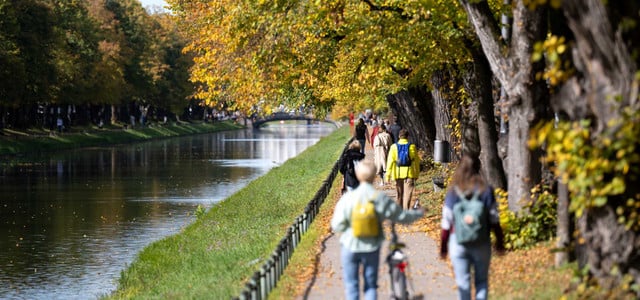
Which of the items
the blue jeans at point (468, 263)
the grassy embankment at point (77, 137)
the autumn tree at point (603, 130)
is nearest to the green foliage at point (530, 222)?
the autumn tree at point (603, 130)

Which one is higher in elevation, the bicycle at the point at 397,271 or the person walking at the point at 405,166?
the person walking at the point at 405,166

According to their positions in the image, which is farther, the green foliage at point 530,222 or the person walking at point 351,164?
the person walking at point 351,164

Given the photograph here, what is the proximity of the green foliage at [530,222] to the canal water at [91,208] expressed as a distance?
8778mm

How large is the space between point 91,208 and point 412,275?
75.3 feet

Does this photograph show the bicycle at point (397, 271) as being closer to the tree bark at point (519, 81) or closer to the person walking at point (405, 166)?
the tree bark at point (519, 81)

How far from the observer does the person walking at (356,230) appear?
36.0ft

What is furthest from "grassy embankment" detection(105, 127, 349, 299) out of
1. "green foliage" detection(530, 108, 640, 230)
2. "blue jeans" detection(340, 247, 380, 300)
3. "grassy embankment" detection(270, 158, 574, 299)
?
"green foliage" detection(530, 108, 640, 230)

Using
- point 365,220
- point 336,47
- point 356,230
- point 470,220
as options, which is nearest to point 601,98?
point 470,220

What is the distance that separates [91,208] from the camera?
36.6 m

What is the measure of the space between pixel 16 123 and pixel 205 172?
27406mm

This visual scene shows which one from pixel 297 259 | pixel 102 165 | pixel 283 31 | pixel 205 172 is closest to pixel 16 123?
pixel 102 165

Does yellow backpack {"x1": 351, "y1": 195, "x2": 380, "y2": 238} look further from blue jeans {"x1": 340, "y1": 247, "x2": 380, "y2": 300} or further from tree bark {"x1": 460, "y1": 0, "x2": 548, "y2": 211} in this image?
tree bark {"x1": 460, "y1": 0, "x2": 548, "y2": 211}

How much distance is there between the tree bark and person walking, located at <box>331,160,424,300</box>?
17.8 feet

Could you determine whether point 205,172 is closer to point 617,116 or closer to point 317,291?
point 317,291
